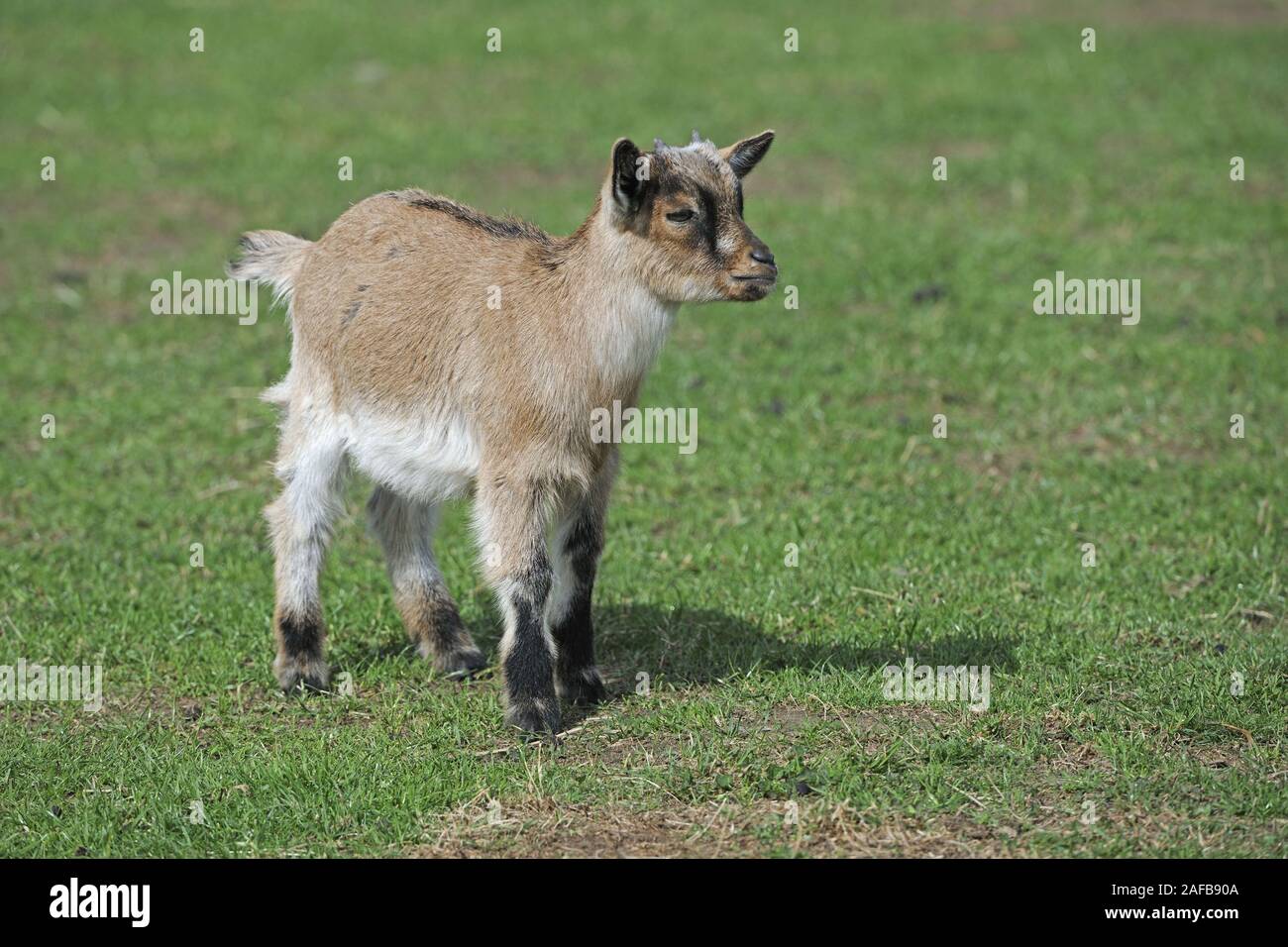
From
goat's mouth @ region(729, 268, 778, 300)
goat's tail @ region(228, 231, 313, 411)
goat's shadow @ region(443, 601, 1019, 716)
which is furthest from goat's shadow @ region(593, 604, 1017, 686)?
goat's tail @ region(228, 231, 313, 411)

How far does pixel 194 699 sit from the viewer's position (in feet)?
24.6

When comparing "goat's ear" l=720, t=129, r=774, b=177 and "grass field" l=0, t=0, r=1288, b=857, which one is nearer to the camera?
"grass field" l=0, t=0, r=1288, b=857

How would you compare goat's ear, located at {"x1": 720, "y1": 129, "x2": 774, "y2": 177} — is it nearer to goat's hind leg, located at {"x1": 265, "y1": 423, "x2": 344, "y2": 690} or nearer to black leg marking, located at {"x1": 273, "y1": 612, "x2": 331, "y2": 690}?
goat's hind leg, located at {"x1": 265, "y1": 423, "x2": 344, "y2": 690}

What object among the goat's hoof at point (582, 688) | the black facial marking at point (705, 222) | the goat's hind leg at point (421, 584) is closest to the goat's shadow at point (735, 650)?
the goat's hoof at point (582, 688)

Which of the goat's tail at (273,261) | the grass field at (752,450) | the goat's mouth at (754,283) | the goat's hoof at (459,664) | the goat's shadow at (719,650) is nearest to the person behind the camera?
the grass field at (752,450)

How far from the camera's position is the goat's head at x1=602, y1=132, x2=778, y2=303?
6.60 metres

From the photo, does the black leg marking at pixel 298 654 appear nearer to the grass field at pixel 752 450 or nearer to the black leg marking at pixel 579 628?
the grass field at pixel 752 450

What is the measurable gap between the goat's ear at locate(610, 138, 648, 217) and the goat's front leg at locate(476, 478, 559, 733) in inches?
49.2

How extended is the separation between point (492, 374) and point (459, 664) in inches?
60.6

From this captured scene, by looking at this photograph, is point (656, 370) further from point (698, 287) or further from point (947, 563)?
point (698, 287)

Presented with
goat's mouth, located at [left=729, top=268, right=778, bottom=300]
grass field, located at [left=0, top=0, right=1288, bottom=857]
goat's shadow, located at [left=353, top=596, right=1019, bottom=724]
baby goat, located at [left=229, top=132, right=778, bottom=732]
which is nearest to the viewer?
grass field, located at [left=0, top=0, right=1288, bottom=857]

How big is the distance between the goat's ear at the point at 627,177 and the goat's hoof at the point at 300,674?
8.59ft

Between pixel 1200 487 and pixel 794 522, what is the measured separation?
8.13ft

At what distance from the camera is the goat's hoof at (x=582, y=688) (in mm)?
7277
